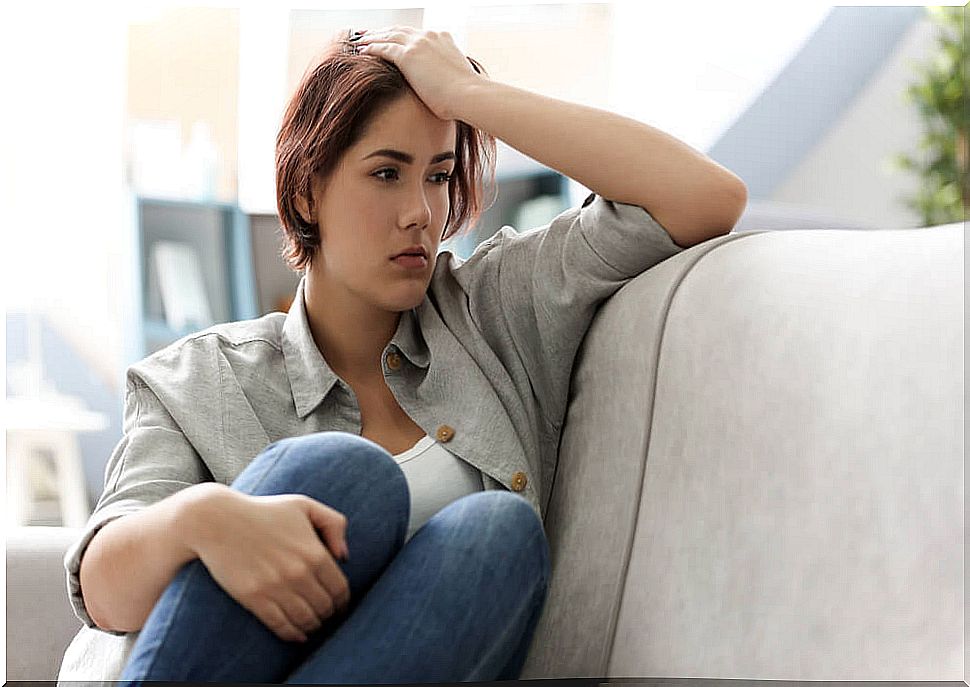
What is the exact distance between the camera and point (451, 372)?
3.23 ft

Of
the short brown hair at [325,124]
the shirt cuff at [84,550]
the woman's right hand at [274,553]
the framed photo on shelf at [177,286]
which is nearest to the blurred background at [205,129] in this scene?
the framed photo on shelf at [177,286]

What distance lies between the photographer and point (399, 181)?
0.98 m

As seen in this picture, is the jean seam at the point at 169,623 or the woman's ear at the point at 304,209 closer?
the jean seam at the point at 169,623

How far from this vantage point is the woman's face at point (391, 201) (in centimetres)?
98

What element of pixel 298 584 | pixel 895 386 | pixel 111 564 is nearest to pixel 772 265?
pixel 895 386

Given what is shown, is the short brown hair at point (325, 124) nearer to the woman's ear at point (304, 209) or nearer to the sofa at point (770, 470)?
the woman's ear at point (304, 209)

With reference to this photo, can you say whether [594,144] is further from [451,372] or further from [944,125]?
[944,125]

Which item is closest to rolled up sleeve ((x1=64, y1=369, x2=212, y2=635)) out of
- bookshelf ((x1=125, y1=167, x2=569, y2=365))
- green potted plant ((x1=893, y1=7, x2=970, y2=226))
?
bookshelf ((x1=125, y1=167, x2=569, y2=365))

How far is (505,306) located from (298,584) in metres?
0.40

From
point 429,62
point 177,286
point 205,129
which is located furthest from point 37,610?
point 205,129

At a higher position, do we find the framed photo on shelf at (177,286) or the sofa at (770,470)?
the sofa at (770,470)

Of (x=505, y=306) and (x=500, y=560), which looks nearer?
(x=500, y=560)

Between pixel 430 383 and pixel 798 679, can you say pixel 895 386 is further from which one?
pixel 430 383

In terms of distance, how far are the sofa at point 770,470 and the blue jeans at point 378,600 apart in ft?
0.41
